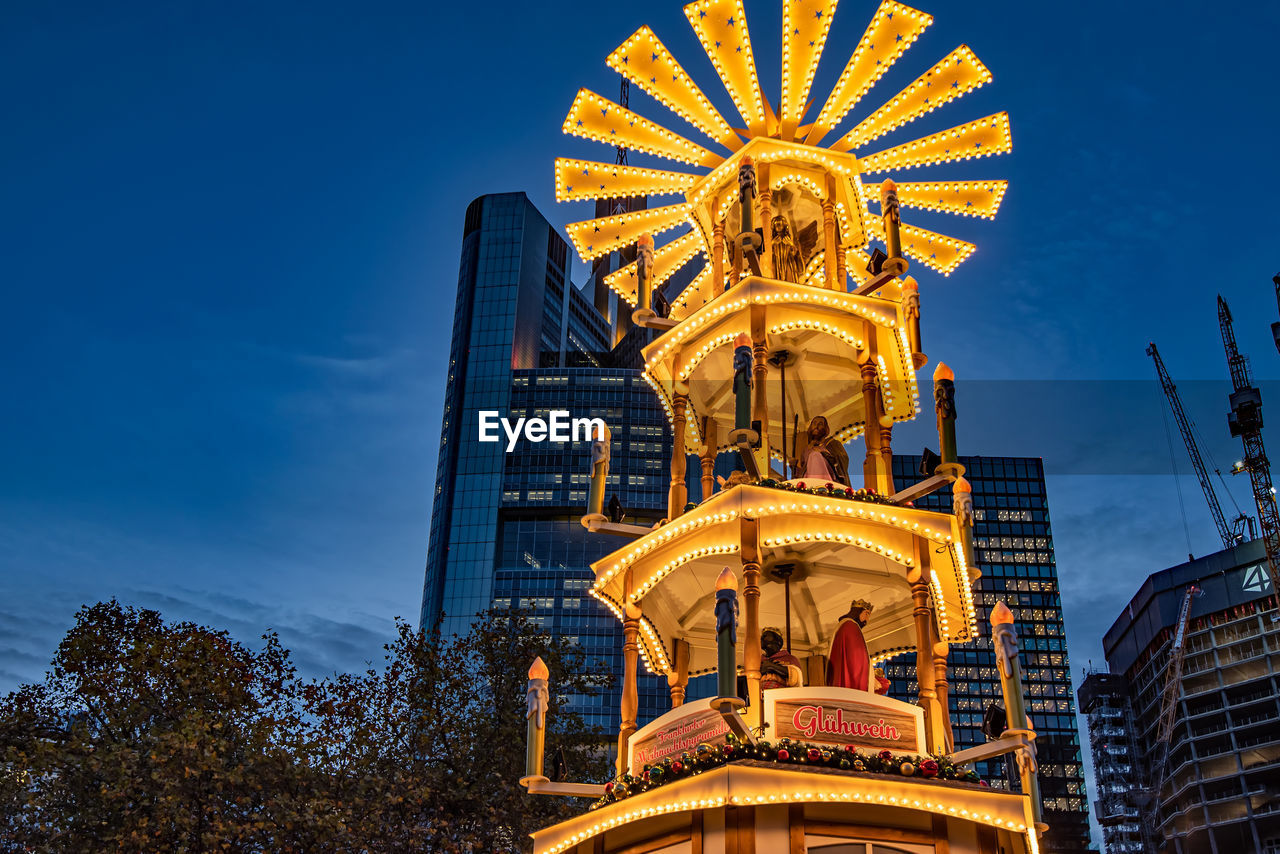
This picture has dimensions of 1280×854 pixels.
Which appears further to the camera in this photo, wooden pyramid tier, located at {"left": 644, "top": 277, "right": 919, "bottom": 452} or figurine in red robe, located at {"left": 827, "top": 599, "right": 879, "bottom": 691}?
wooden pyramid tier, located at {"left": 644, "top": 277, "right": 919, "bottom": 452}

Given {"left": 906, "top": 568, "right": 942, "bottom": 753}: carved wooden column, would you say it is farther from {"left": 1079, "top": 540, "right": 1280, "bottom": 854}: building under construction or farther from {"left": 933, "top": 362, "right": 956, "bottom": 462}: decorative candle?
{"left": 1079, "top": 540, "right": 1280, "bottom": 854}: building under construction

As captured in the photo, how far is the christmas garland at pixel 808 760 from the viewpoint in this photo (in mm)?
14492

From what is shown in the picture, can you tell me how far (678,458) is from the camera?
20.5 meters

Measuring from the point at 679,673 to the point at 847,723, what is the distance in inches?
235

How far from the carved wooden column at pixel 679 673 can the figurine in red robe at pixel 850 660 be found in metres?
2.98

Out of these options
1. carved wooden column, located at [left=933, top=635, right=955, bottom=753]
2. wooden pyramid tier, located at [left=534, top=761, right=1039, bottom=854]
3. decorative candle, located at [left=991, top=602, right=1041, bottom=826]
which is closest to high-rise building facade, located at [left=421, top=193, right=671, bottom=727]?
carved wooden column, located at [left=933, top=635, right=955, bottom=753]

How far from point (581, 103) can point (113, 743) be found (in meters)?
19.9

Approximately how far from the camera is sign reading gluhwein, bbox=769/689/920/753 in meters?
15.2

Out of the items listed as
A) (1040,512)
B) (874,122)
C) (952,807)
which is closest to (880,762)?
(952,807)

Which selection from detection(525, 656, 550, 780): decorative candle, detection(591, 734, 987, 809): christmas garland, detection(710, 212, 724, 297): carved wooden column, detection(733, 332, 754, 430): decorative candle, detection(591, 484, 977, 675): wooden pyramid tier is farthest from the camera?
detection(710, 212, 724, 297): carved wooden column

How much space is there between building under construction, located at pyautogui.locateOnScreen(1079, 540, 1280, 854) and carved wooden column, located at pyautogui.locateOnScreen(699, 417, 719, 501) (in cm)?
12071

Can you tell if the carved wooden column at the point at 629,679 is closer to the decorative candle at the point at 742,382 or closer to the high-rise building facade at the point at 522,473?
the decorative candle at the point at 742,382

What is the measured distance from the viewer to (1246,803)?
119750 mm

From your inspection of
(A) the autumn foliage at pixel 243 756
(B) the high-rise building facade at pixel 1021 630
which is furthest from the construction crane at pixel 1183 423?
(A) the autumn foliage at pixel 243 756
